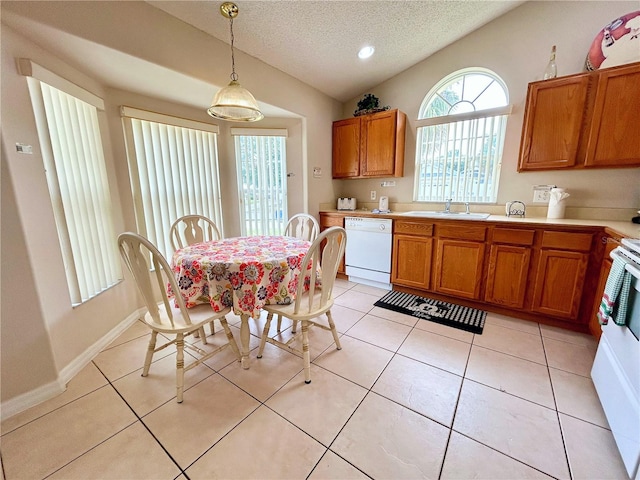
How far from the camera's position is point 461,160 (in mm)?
2990

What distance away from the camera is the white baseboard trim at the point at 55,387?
1.41 m

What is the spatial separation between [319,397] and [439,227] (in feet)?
6.41

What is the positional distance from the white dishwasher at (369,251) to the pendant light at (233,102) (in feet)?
5.63

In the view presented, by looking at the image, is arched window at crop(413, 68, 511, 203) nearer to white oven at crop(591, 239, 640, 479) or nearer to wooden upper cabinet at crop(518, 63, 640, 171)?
wooden upper cabinet at crop(518, 63, 640, 171)

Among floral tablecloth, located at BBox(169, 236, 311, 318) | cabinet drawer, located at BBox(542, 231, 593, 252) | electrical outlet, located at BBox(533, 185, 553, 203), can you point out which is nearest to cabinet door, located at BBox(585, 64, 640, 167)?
electrical outlet, located at BBox(533, 185, 553, 203)

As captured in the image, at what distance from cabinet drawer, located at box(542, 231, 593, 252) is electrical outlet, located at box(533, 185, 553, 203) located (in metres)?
0.67

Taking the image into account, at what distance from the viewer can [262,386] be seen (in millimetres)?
1605

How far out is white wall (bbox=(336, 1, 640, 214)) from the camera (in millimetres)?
2258

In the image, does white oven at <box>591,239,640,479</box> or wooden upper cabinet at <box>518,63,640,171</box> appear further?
wooden upper cabinet at <box>518,63,640,171</box>

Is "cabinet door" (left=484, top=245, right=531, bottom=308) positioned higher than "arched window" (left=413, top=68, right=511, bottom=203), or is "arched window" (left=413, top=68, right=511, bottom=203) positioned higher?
"arched window" (left=413, top=68, right=511, bottom=203)

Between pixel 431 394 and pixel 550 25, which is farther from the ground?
pixel 550 25

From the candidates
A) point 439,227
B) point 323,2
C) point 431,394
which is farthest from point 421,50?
point 431,394

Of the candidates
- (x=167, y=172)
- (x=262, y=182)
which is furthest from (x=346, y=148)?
(x=167, y=172)

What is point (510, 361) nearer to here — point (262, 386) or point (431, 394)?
point (431, 394)
